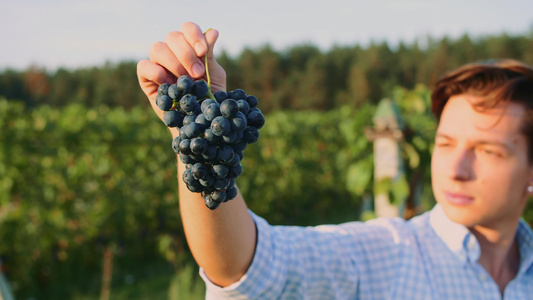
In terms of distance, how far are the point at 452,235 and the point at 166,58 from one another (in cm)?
128

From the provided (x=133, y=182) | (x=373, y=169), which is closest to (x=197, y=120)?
(x=373, y=169)

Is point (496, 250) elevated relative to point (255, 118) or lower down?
lower down

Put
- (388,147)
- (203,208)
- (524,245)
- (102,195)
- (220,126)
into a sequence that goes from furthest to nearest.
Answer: (102,195) → (388,147) → (524,245) → (203,208) → (220,126)

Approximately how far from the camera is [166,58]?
940mm

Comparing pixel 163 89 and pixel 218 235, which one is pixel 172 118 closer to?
pixel 163 89

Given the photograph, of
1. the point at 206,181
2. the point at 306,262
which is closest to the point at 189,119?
the point at 206,181

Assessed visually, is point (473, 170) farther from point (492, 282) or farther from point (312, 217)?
point (312, 217)

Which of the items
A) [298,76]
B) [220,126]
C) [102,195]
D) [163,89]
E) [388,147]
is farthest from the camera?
[298,76]

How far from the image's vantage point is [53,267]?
201 inches

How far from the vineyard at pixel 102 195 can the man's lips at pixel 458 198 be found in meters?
1.82

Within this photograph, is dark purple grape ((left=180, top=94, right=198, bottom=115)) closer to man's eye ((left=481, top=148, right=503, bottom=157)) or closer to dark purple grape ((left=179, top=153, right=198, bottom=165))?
dark purple grape ((left=179, top=153, right=198, bottom=165))

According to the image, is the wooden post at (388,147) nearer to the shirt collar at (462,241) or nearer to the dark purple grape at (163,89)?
the shirt collar at (462,241)

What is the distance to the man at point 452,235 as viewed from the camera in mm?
1314

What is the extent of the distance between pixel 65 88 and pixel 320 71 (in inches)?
919
